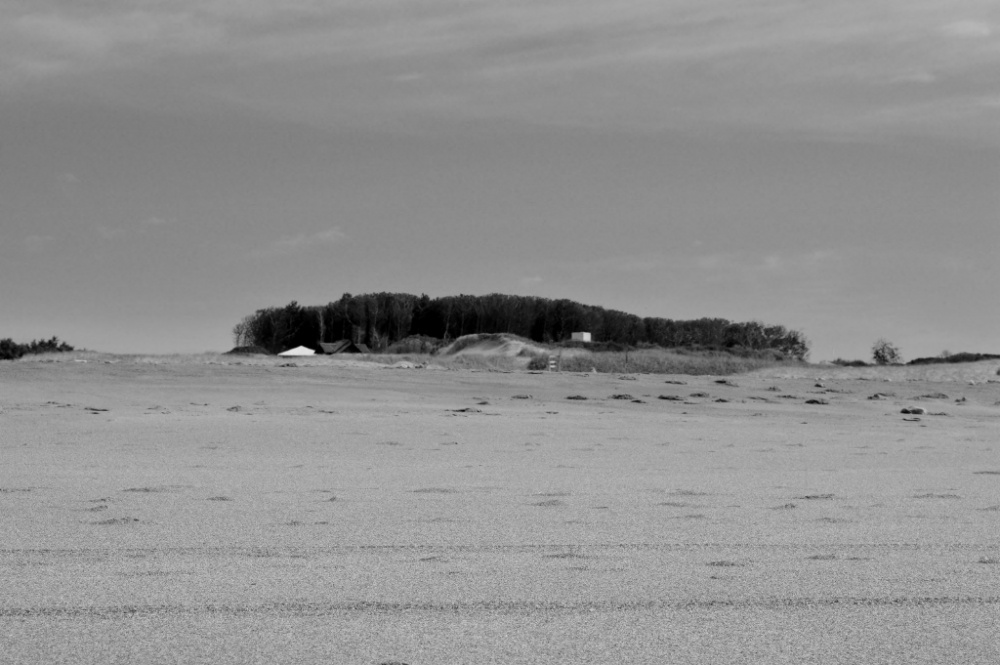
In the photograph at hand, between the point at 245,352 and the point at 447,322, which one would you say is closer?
the point at 245,352

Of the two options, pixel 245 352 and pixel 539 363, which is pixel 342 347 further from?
pixel 539 363

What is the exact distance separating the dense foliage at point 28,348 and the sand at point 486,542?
22168 millimetres

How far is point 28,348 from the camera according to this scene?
3384 cm

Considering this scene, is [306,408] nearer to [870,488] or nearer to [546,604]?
[870,488]

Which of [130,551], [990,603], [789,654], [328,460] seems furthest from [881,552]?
[328,460]

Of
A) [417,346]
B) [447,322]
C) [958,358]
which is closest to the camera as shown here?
[958,358]

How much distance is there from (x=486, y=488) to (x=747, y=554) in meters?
2.52

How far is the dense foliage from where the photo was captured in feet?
107

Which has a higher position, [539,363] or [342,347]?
[342,347]

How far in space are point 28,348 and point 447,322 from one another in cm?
2467

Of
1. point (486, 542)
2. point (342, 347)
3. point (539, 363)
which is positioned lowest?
point (486, 542)

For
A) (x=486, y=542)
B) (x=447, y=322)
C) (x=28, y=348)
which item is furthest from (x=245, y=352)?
(x=486, y=542)

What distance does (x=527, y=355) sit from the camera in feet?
124

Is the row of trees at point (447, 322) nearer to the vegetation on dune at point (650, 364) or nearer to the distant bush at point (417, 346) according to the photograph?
the distant bush at point (417, 346)
